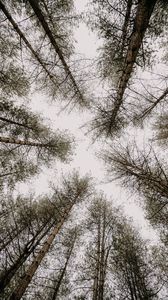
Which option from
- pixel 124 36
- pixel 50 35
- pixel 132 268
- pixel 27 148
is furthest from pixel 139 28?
pixel 132 268

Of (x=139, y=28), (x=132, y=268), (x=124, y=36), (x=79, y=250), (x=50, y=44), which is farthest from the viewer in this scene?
(x=79, y=250)

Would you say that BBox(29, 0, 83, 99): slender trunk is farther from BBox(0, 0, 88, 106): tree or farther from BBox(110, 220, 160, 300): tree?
BBox(110, 220, 160, 300): tree

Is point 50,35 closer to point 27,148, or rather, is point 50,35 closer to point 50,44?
point 50,44

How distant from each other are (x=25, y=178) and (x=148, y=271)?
18.8ft

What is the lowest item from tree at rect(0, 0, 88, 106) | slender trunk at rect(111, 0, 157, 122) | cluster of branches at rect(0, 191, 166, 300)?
cluster of branches at rect(0, 191, 166, 300)

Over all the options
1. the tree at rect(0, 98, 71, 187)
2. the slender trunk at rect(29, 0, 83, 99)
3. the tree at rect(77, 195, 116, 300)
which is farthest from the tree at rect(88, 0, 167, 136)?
the tree at rect(77, 195, 116, 300)

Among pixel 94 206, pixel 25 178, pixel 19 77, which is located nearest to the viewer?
pixel 19 77

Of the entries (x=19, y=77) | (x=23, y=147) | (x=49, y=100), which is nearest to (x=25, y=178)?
(x=23, y=147)

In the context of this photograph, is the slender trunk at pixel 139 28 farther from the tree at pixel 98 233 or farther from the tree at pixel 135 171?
the tree at pixel 98 233

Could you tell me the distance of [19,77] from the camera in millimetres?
6820

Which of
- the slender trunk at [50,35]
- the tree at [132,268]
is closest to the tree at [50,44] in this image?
the slender trunk at [50,35]

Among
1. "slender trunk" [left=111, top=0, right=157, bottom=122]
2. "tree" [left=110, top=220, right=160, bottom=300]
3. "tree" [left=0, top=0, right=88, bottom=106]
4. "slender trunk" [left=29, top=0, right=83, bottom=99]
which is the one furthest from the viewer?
"tree" [left=110, top=220, right=160, bottom=300]

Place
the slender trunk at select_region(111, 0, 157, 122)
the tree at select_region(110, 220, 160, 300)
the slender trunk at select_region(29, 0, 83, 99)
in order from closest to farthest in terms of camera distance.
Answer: the slender trunk at select_region(111, 0, 157, 122), the slender trunk at select_region(29, 0, 83, 99), the tree at select_region(110, 220, 160, 300)

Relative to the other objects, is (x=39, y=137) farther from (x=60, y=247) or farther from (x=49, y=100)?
(x=60, y=247)
